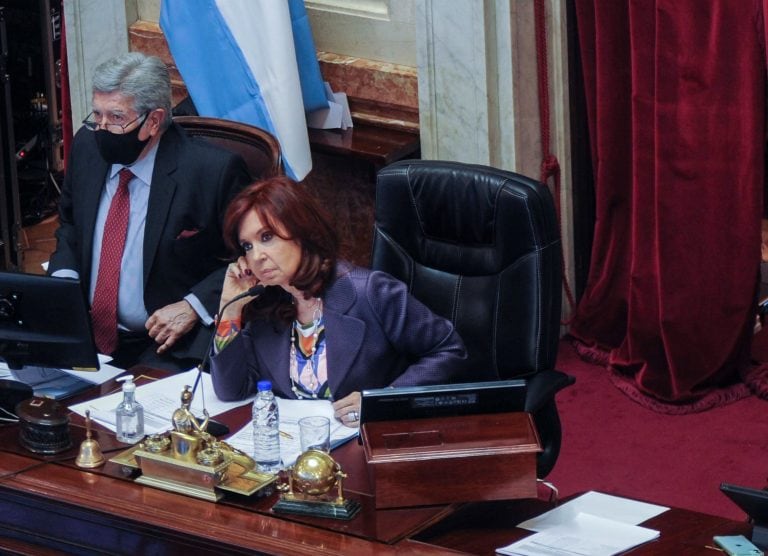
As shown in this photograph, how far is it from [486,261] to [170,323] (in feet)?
2.90

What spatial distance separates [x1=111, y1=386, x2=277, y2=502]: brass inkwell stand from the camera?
2.71 m

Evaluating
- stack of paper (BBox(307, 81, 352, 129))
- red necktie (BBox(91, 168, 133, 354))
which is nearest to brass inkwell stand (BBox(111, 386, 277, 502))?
red necktie (BBox(91, 168, 133, 354))

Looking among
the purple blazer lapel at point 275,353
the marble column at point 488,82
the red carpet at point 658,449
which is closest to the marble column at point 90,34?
the marble column at point 488,82

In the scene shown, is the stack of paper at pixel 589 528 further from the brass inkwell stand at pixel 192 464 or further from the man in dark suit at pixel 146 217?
the man in dark suit at pixel 146 217

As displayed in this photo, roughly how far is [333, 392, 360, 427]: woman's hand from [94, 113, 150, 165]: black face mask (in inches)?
44.3

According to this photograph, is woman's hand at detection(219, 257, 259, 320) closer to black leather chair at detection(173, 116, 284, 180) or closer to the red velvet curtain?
black leather chair at detection(173, 116, 284, 180)

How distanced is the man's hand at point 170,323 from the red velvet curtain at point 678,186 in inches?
63.2

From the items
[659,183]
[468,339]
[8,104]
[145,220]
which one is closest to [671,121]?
[659,183]

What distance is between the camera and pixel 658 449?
14.3ft

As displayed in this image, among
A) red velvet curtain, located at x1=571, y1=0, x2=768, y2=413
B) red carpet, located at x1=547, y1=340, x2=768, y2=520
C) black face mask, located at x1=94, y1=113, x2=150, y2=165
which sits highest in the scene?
black face mask, located at x1=94, y1=113, x2=150, y2=165

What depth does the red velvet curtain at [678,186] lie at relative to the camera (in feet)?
14.1

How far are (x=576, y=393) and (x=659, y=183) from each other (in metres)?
0.78

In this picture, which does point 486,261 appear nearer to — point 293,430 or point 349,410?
point 349,410

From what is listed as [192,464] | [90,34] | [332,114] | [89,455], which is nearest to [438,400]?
[192,464]
